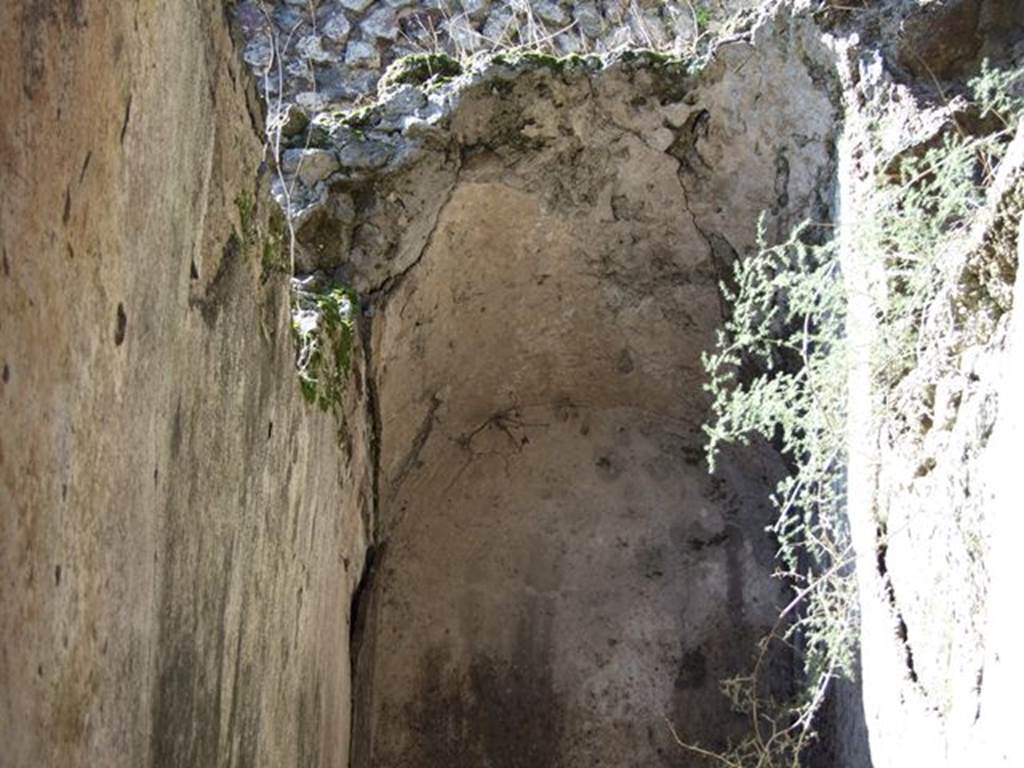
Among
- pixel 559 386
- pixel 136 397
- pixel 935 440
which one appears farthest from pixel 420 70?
pixel 136 397

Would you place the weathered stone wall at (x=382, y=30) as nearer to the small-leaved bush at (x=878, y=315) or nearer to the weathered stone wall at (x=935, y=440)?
the weathered stone wall at (x=935, y=440)

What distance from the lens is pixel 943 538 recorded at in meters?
3.26

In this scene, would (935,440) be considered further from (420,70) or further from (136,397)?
(420,70)

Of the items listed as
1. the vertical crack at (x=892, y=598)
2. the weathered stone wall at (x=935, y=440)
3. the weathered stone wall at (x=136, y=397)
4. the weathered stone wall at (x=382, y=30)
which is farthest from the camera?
the weathered stone wall at (x=382, y=30)

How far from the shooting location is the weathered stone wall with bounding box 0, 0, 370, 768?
5.54ft

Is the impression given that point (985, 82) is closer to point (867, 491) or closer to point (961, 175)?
point (961, 175)

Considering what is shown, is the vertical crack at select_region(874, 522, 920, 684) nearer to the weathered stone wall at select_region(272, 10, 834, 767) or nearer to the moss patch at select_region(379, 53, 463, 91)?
the weathered stone wall at select_region(272, 10, 834, 767)

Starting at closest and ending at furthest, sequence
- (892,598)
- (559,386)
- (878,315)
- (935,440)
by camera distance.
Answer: (935,440)
(892,598)
(878,315)
(559,386)

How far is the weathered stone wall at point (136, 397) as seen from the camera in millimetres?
1688

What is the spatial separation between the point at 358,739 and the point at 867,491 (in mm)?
1927

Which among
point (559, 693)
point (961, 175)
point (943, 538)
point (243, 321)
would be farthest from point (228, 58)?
point (559, 693)

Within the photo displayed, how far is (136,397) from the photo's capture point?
6.88 ft

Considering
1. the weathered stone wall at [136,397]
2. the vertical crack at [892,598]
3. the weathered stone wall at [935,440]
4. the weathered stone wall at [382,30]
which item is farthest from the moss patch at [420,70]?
the vertical crack at [892,598]

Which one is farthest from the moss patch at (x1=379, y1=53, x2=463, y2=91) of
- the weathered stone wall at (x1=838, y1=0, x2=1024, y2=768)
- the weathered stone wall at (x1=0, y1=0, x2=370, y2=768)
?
the weathered stone wall at (x1=0, y1=0, x2=370, y2=768)
